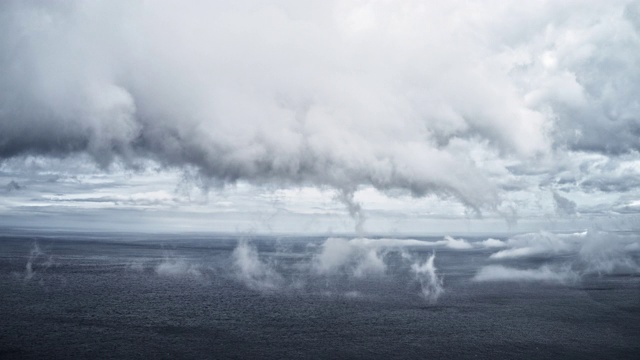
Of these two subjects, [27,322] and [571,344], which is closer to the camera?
[571,344]

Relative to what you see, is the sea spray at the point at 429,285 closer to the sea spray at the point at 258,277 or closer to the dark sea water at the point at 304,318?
the dark sea water at the point at 304,318

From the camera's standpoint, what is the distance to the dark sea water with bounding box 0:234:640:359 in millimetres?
68750

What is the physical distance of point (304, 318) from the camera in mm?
91000

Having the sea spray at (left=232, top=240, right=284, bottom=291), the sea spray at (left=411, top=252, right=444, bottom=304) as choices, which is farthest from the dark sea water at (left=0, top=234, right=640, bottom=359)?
the sea spray at (left=411, top=252, right=444, bottom=304)

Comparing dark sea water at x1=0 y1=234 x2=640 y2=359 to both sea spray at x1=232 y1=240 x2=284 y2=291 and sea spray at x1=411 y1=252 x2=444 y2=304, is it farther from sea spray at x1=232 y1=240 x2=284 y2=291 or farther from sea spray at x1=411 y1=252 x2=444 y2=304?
sea spray at x1=411 y1=252 x2=444 y2=304

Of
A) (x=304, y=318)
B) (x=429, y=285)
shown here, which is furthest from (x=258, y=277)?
(x=304, y=318)

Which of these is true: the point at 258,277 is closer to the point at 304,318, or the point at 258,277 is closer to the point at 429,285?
the point at 429,285

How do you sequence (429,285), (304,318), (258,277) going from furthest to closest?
(258,277) → (429,285) → (304,318)

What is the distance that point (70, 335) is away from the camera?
74500mm

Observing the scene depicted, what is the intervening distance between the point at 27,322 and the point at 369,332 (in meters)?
66.1

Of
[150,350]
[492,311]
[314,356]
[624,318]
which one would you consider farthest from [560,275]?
[150,350]

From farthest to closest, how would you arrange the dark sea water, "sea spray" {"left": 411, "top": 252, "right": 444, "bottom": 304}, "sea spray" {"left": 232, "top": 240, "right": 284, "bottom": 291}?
"sea spray" {"left": 232, "top": 240, "right": 284, "bottom": 291} → "sea spray" {"left": 411, "top": 252, "right": 444, "bottom": 304} → the dark sea water

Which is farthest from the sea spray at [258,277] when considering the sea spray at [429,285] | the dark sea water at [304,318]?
the sea spray at [429,285]

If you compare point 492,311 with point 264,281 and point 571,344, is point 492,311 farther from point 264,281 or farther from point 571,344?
point 264,281
